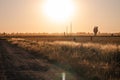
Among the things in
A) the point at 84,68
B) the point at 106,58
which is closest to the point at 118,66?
the point at 84,68

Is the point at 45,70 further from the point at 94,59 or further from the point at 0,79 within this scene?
the point at 94,59

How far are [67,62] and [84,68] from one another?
9.75 ft

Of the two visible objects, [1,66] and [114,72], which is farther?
[1,66]

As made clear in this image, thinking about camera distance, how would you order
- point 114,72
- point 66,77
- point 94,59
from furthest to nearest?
point 94,59 < point 114,72 < point 66,77

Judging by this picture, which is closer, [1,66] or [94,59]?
[1,66]

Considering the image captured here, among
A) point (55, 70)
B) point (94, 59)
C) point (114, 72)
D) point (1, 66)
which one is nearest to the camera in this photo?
point (114, 72)

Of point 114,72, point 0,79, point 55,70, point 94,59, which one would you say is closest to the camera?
point 0,79

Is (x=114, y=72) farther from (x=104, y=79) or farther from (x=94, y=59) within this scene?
(x=94, y=59)

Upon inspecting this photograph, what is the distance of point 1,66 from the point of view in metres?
20.1

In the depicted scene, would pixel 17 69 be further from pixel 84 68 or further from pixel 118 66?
pixel 118 66

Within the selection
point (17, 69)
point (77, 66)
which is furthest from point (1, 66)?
point (77, 66)

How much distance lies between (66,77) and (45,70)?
2.67 meters

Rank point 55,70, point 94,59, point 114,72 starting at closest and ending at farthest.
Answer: point 114,72
point 55,70
point 94,59

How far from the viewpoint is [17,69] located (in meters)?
18.8
